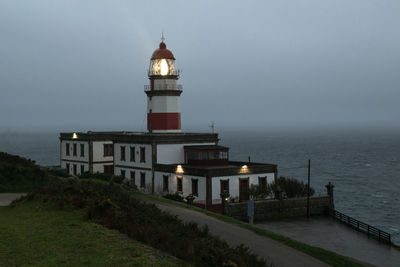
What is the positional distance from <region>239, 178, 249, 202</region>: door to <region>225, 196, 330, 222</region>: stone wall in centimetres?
234

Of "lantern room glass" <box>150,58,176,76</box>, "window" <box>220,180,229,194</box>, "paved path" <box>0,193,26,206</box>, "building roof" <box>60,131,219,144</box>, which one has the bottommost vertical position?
"window" <box>220,180,229,194</box>

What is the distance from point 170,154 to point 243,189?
824 centimetres

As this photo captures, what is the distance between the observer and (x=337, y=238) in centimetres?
3434

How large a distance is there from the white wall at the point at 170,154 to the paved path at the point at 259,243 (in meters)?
18.5

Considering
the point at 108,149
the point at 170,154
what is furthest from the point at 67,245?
the point at 108,149

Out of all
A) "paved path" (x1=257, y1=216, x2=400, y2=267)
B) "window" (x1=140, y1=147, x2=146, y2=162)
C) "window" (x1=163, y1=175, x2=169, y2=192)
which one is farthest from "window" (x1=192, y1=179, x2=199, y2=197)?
"window" (x1=140, y1=147, x2=146, y2=162)

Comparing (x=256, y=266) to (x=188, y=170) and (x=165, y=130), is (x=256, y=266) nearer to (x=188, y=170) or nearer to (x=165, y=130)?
(x=188, y=170)

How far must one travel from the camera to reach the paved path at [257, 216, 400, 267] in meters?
29.9

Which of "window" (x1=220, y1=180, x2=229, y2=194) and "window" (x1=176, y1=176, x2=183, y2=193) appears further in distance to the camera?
"window" (x1=176, y1=176, x2=183, y2=193)

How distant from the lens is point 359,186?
7269 centimetres

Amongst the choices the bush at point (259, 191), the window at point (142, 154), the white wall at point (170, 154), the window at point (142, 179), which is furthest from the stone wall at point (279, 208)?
the window at point (142, 154)

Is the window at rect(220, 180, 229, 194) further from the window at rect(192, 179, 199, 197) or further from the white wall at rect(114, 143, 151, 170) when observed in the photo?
the white wall at rect(114, 143, 151, 170)

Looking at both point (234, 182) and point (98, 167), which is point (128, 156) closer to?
point (98, 167)

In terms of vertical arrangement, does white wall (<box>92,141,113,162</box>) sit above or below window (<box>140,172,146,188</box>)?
above
